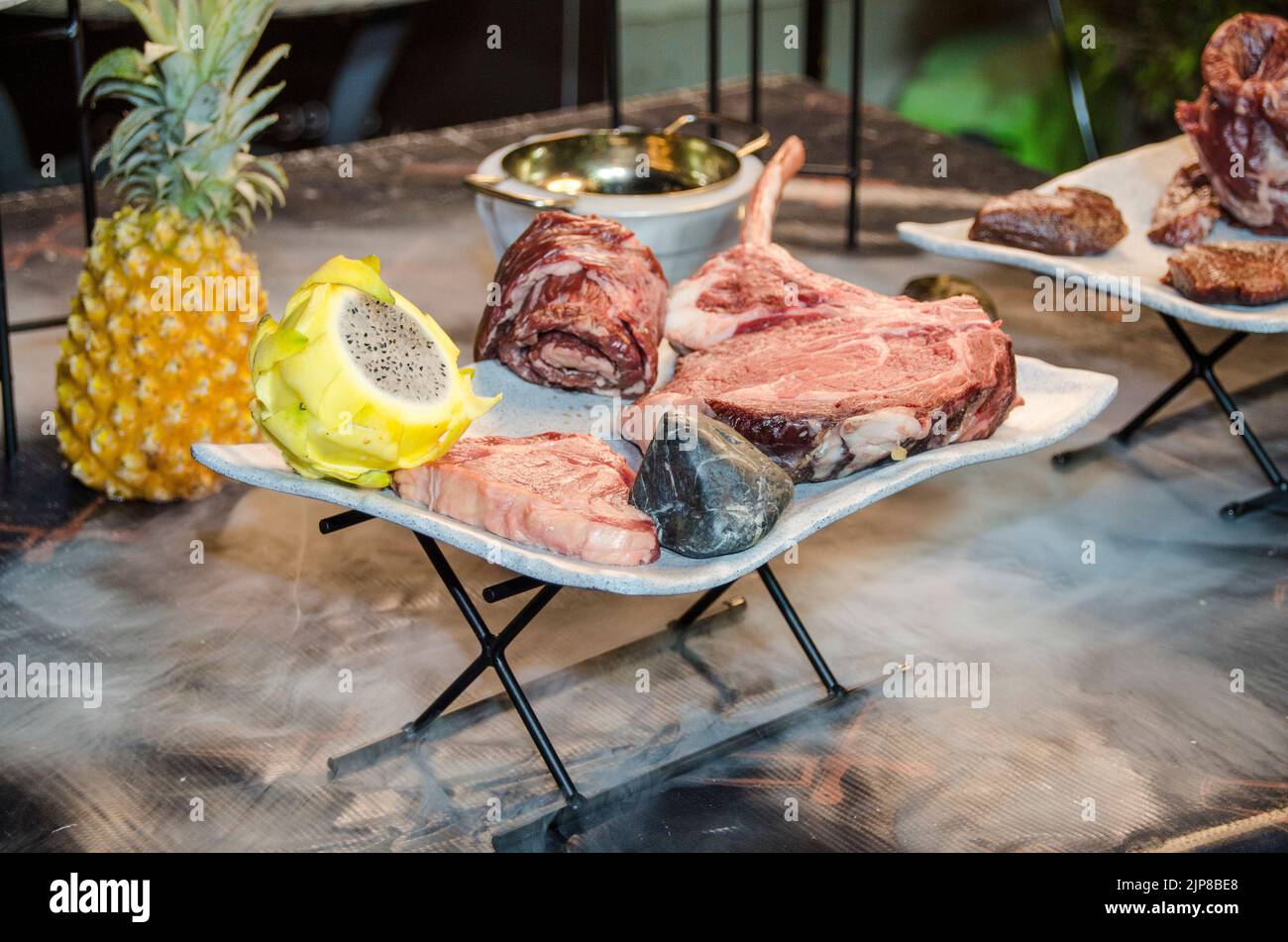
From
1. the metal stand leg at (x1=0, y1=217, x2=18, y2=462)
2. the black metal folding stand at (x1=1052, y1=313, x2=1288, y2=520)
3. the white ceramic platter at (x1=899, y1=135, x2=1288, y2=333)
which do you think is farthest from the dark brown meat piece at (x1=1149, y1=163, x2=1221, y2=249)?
the metal stand leg at (x1=0, y1=217, x2=18, y2=462)

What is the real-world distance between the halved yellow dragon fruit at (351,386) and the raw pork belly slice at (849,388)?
277 millimetres

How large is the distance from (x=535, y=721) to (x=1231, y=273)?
1.36 metres

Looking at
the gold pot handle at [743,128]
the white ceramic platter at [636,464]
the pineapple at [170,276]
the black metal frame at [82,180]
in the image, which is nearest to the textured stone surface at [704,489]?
the white ceramic platter at [636,464]

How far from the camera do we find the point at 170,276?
244 cm

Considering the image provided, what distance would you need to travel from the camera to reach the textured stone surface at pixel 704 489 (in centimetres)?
161

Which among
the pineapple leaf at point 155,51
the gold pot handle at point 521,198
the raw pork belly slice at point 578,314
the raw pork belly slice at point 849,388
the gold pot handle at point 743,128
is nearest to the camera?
the raw pork belly slice at point 849,388

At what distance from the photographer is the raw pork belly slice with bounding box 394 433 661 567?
1.61 m

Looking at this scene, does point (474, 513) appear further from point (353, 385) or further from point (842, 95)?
point (842, 95)

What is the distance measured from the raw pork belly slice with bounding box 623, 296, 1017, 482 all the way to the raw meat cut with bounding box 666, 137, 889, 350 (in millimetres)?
32

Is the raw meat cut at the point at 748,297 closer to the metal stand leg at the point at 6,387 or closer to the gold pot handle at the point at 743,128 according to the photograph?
the gold pot handle at the point at 743,128

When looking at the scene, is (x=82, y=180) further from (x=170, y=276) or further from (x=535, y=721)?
(x=535, y=721)

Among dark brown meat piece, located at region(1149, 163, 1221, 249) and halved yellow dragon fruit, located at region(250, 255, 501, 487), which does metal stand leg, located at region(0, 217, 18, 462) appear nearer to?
halved yellow dragon fruit, located at region(250, 255, 501, 487)

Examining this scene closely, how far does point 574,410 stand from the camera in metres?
2.02

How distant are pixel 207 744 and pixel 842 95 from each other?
3349 mm
